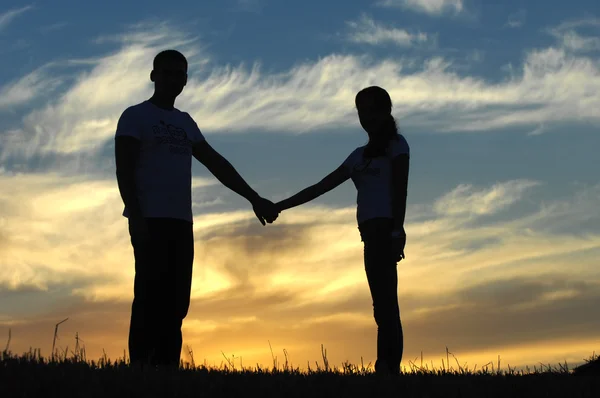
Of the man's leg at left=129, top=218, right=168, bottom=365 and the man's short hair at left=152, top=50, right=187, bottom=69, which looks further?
the man's short hair at left=152, top=50, right=187, bottom=69

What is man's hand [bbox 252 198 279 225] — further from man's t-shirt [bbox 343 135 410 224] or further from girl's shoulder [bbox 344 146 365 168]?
man's t-shirt [bbox 343 135 410 224]

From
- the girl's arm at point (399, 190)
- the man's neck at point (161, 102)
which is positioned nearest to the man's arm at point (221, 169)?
the man's neck at point (161, 102)

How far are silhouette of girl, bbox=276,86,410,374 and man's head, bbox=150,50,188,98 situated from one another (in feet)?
6.34

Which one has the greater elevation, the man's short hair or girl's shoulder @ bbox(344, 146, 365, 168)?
the man's short hair

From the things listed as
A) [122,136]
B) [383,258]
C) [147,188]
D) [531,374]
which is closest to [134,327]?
[147,188]

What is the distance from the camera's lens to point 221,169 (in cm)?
941

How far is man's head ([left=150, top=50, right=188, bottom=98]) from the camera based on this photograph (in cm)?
853

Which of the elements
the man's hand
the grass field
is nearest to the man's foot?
the grass field

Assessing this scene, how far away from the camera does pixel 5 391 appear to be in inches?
247

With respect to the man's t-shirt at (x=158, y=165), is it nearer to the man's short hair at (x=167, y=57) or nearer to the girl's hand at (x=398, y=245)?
the man's short hair at (x=167, y=57)

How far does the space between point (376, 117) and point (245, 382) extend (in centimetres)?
333

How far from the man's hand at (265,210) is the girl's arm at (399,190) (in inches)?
87.4

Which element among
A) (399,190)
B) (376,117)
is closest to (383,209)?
Result: (399,190)

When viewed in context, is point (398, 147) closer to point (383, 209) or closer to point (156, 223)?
point (383, 209)
